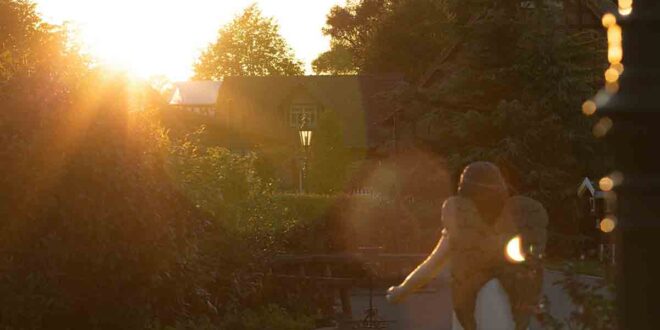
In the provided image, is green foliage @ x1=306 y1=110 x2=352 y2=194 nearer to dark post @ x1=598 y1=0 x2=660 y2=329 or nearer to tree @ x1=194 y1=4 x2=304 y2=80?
tree @ x1=194 y1=4 x2=304 y2=80

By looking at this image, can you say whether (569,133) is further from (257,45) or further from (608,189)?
(257,45)

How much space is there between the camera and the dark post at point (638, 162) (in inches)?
146

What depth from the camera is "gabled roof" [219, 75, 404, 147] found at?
7838cm

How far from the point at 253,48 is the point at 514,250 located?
10794 cm

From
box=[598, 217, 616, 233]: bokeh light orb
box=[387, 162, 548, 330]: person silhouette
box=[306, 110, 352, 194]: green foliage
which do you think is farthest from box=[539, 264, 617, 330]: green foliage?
box=[306, 110, 352, 194]: green foliage

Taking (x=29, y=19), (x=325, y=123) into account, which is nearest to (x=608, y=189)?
(x=29, y=19)

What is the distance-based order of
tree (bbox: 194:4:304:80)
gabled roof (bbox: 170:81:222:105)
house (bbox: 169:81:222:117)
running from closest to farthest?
tree (bbox: 194:4:304:80) < house (bbox: 169:81:222:117) < gabled roof (bbox: 170:81:222:105)

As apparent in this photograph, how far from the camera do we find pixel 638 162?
12.3 ft

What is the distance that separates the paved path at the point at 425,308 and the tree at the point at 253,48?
8663 centimetres

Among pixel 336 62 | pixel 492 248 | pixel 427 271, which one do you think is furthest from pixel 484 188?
pixel 336 62

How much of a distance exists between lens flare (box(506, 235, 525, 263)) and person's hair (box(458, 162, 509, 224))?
0.16 m

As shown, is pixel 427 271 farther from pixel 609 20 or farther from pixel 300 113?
pixel 300 113

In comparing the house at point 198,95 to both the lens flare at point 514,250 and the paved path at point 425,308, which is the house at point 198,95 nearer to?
the paved path at point 425,308

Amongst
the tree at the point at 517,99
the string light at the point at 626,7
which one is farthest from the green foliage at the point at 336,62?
the string light at the point at 626,7
